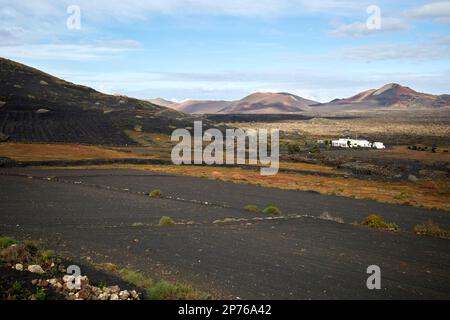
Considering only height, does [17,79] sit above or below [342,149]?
above

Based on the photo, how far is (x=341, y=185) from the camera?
5525cm

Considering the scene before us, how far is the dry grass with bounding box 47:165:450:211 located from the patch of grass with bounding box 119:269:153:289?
104ft

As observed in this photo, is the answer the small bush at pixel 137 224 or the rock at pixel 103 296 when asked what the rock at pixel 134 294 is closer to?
the rock at pixel 103 296

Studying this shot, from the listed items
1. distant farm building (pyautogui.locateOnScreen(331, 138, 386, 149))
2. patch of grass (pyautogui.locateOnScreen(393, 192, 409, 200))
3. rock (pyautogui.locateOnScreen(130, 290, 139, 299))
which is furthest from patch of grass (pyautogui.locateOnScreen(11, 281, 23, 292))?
distant farm building (pyautogui.locateOnScreen(331, 138, 386, 149))

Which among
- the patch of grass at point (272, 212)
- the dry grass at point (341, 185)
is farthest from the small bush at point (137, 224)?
the dry grass at point (341, 185)

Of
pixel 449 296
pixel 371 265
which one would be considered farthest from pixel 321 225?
pixel 449 296

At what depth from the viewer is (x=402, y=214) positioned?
35938mm

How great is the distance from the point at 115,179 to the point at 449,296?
39047mm

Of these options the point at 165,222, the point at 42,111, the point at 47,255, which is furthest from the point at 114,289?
the point at 42,111

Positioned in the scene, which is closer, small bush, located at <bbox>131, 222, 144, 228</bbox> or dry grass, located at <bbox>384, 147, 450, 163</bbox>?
small bush, located at <bbox>131, 222, 144, 228</bbox>

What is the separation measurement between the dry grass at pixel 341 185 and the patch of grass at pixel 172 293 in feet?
105

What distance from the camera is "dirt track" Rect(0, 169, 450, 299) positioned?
16.8m

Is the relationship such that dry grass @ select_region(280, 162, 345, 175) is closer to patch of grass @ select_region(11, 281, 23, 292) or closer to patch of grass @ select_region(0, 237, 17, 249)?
patch of grass @ select_region(0, 237, 17, 249)

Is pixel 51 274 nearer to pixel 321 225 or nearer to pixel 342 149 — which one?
pixel 321 225
